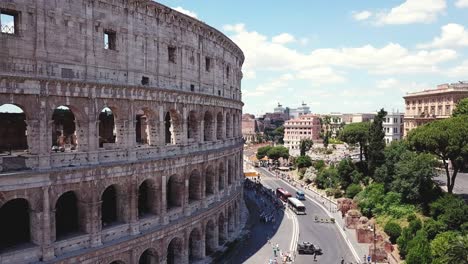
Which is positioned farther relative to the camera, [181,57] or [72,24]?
[181,57]

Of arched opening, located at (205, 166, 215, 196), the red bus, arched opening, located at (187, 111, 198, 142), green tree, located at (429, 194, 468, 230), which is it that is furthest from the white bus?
arched opening, located at (187, 111, 198, 142)

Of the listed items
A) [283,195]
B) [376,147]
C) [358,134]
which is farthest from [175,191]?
[358,134]

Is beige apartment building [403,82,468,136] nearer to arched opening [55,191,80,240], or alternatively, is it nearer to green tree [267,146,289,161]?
green tree [267,146,289,161]

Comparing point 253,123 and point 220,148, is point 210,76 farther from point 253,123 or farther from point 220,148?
point 253,123

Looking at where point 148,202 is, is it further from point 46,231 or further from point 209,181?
point 209,181

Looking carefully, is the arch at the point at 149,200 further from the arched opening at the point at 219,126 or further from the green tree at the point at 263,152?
the green tree at the point at 263,152

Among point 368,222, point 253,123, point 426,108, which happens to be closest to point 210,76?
point 368,222
